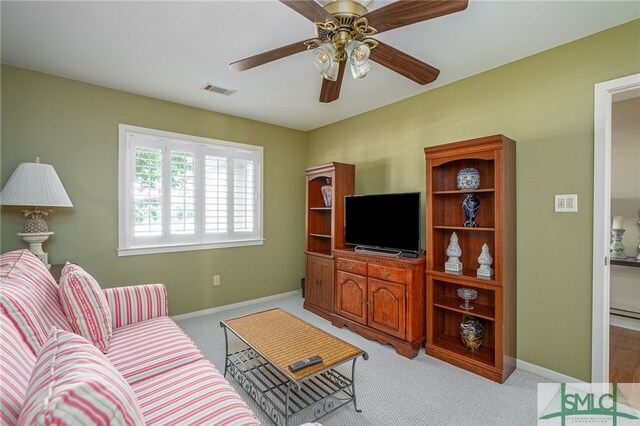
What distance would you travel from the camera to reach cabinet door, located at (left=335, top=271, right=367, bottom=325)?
123 inches

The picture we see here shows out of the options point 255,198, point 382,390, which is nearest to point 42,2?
point 255,198

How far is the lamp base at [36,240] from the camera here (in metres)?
2.51

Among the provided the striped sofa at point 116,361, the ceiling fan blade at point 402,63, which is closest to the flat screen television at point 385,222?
the ceiling fan blade at point 402,63

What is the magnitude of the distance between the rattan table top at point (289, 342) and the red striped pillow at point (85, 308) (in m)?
0.79

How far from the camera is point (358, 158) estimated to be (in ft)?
13.1

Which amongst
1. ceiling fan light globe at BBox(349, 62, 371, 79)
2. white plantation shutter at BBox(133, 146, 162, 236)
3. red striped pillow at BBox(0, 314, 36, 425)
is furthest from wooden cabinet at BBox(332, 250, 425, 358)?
red striped pillow at BBox(0, 314, 36, 425)

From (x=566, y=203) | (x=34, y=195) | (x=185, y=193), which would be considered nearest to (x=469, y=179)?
(x=566, y=203)

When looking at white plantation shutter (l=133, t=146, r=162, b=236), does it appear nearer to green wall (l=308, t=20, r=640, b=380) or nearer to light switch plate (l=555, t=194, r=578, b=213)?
green wall (l=308, t=20, r=640, b=380)

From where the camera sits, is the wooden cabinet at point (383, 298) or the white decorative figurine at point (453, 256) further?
the wooden cabinet at point (383, 298)

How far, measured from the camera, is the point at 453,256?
2678 millimetres

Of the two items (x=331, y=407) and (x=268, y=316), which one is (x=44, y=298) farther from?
(x=331, y=407)

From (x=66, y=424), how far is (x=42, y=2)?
2.48 m

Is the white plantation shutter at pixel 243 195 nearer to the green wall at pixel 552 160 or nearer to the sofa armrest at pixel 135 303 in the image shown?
the sofa armrest at pixel 135 303

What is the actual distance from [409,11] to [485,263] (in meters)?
1.97
